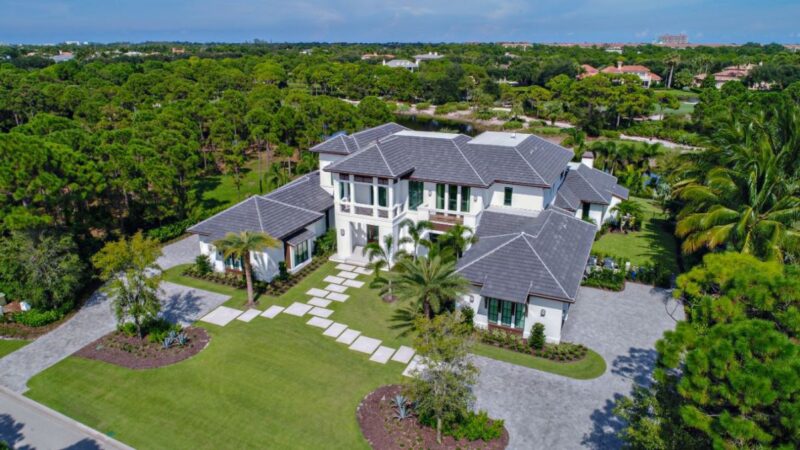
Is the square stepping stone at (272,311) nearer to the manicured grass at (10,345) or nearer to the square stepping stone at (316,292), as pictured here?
the square stepping stone at (316,292)

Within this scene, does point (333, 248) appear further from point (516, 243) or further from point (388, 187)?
point (516, 243)

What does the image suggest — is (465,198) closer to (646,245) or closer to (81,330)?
(646,245)

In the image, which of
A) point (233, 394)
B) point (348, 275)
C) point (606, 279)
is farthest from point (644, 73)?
point (233, 394)

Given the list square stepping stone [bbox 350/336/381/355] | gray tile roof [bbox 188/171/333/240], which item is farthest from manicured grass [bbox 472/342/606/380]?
gray tile roof [bbox 188/171/333/240]

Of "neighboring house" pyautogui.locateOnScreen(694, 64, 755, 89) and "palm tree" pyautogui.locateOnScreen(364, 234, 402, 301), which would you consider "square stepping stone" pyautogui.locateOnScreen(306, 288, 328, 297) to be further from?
"neighboring house" pyautogui.locateOnScreen(694, 64, 755, 89)

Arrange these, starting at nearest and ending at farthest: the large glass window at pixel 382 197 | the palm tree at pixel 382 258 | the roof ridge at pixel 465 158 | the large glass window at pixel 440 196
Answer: the palm tree at pixel 382 258 → the roof ridge at pixel 465 158 → the large glass window at pixel 440 196 → the large glass window at pixel 382 197

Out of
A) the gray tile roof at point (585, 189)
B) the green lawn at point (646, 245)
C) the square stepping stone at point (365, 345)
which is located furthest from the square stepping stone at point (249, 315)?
the green lawn at point (646, 245)

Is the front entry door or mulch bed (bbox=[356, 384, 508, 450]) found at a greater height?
the front entry door
